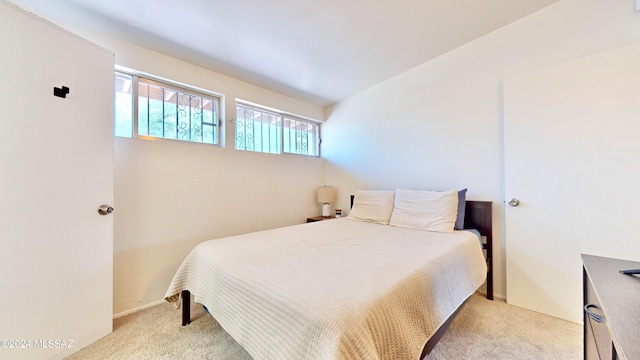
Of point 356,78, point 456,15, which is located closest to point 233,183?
point 356,78

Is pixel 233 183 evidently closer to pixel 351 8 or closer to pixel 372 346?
pixel 351 8

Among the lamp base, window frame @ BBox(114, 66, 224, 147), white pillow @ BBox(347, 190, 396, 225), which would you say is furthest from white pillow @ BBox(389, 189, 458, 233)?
window frame @ BBox(114, 66, 224, 147)

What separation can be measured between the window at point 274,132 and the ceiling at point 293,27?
607 millimetres

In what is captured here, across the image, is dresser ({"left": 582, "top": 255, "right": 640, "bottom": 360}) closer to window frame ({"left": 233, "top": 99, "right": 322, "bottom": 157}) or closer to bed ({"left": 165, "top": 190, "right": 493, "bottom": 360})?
bed ({"left": 165, "top": 190, "right": 493, "bottom": 360})

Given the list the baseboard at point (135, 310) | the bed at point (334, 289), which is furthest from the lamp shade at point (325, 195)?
the baseboard at point (135, 310)

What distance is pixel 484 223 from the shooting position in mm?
2129

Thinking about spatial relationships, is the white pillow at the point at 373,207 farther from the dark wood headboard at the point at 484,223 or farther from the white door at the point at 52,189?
the white door at the point at 52,189

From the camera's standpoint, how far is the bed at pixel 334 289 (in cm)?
83

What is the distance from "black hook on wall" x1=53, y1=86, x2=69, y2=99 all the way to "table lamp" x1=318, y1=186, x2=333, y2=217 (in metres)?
2.78

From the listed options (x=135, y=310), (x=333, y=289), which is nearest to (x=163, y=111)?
(x=135, y=310)

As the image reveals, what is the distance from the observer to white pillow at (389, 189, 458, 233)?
6.81ft

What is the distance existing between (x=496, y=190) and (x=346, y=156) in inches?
77.0

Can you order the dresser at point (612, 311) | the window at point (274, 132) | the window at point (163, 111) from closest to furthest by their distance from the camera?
the dresser at point (612, 311) → the window at point (163, 111) → the window at point (274, 132)

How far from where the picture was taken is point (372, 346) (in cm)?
80
